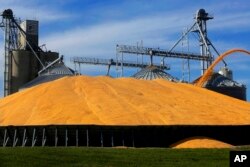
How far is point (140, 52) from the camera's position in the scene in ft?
404

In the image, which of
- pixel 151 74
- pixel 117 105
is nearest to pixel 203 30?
pixel 151 74

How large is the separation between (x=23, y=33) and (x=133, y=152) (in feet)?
310

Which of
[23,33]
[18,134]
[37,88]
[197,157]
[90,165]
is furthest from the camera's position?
[23,33]

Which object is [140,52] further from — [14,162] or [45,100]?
[14,162]

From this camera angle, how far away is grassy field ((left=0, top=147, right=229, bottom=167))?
2359 centimetres

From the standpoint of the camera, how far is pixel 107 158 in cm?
2528

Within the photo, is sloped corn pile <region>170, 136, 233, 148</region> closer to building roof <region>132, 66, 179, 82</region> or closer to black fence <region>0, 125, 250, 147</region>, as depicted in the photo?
black fence <region>0, 125, 250, 147</region>

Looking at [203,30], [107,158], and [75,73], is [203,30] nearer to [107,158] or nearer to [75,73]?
[75,73]

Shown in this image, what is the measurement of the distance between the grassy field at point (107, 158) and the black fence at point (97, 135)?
1664 cm

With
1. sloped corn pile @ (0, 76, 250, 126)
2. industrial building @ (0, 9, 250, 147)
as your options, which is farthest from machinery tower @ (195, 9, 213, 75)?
sloped corn pile @ (0, 76, 250, 126)

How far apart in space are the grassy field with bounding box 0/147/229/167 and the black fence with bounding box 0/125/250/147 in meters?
16.6

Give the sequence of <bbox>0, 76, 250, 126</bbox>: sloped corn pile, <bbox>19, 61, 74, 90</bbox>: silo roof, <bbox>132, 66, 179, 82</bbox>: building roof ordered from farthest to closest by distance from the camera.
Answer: <bbox>132, 66, 179, 82</bbox>: building roof < <bbox>19, 61, 74, 90</bbox>: silo roof < <bbox>0, 76, 250, 126</bbox>: sloped corn pile

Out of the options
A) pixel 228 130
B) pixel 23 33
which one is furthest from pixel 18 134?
pixel 23 33

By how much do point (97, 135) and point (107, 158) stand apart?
19857 mm
